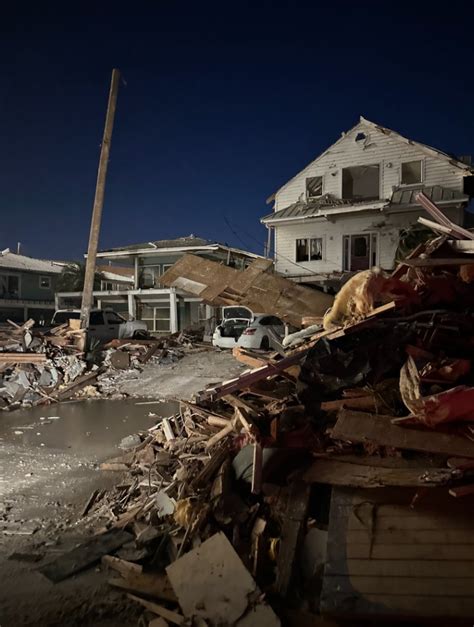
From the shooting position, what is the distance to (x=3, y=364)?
576 inches

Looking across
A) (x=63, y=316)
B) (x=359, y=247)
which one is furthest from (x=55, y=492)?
(x=359, y=247)

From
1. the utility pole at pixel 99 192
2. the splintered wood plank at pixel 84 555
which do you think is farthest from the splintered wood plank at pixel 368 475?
the utility pole at pixel 99 192

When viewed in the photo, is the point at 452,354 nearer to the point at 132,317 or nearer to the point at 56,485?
the point at 56,485

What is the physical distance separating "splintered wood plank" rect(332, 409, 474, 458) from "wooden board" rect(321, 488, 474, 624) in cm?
41

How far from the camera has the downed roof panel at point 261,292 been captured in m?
6.61

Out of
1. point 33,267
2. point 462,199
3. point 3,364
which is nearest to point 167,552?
point 3,364

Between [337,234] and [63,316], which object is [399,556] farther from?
[63,316]

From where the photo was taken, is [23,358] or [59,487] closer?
[59,487]

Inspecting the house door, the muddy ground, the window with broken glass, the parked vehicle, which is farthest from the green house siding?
the house door

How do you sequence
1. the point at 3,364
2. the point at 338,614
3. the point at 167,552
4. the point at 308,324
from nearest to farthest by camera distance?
the point at 338,614 < the point at 167,552 < the point at 308,324 < the point at 3,364

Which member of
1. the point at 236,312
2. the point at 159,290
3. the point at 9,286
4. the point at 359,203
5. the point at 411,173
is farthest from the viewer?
the point at 9,286

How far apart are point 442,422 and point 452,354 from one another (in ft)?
3.53

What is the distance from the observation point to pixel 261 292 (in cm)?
659

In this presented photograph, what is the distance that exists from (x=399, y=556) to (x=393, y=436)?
103cm
